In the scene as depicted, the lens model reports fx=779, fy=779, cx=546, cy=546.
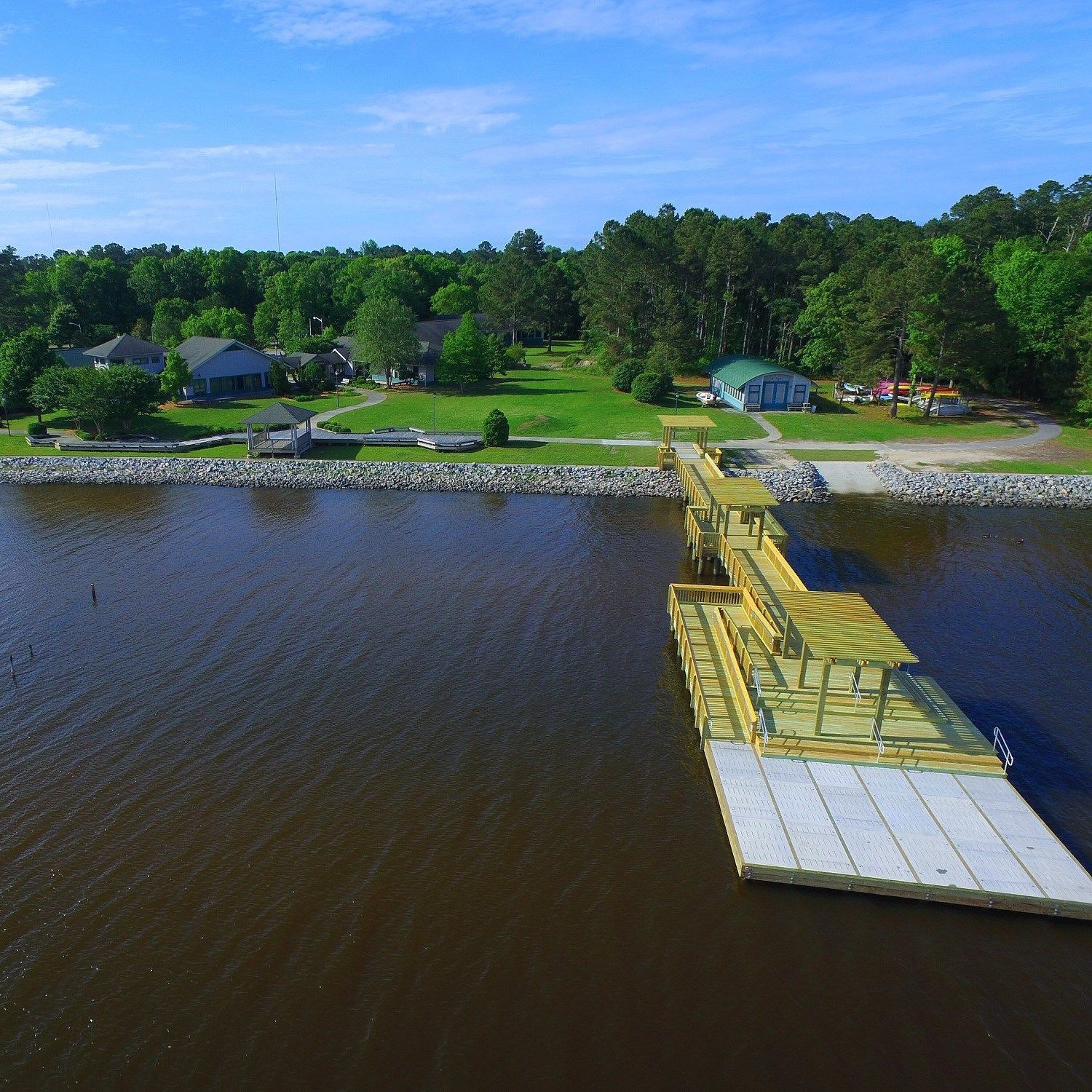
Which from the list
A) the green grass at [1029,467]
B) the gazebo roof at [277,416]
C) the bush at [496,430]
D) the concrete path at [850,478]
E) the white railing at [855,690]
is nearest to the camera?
the white railing at [855,690]

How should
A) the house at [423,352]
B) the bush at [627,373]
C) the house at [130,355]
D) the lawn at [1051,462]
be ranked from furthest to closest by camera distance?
the house at [423,352] → the bush at [627,373] → the house at [130,355] → the lawn at [1051,462]

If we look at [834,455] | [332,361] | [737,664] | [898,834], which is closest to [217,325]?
[332,361]

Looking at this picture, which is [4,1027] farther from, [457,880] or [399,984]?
[457,880]

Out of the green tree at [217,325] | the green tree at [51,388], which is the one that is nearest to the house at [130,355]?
the green tree at [217,325]

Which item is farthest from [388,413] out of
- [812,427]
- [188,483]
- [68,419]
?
[812,427]

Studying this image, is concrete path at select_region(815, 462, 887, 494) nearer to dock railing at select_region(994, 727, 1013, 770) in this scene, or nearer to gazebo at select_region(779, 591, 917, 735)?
gazebo at select_region(779, 591, 917, 735)

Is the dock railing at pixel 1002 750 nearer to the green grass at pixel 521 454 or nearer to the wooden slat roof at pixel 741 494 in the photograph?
the wooden slat roof at pixel 741 494

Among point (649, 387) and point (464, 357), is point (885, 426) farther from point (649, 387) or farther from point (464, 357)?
point (464, 357)
